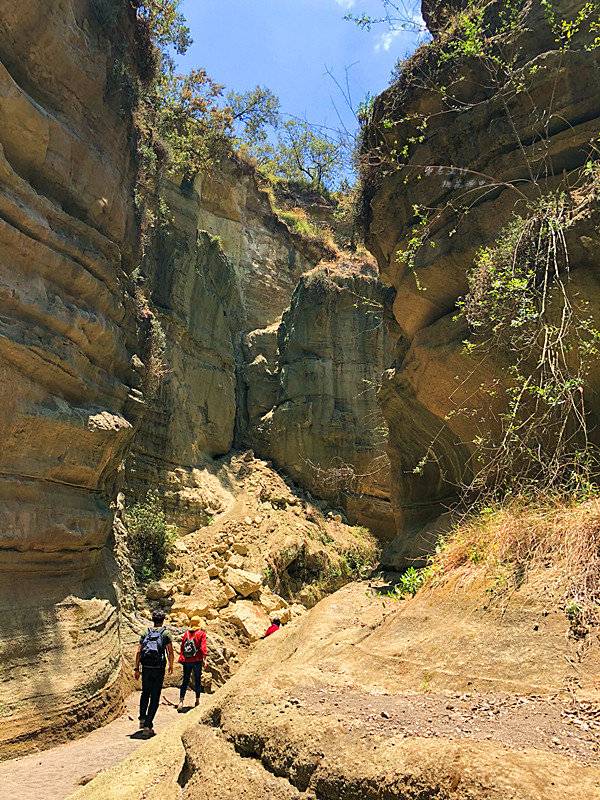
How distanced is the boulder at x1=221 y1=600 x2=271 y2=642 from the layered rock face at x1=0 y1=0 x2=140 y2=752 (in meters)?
3.45

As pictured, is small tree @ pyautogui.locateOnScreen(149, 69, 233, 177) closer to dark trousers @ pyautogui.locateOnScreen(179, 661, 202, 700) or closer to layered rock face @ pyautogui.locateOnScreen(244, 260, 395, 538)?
layered rock face @ pyautogui.locateOnScreen(244, 260, 395, 538)

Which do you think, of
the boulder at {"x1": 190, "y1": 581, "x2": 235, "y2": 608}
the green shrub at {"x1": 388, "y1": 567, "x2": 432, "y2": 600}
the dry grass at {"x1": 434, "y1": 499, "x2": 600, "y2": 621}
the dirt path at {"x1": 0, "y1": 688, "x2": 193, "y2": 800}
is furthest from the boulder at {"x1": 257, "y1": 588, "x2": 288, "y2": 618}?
the dry grass at {"x1": 434, "y1": 499, "x2": 600, "y2": 621}

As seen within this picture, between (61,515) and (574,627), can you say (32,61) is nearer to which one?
(61,515)

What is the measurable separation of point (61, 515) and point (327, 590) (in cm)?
1005

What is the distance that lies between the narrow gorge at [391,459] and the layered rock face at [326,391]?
3.34 m

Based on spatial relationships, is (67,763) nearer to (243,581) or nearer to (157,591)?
(157,591)

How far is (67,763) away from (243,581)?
25.3ft

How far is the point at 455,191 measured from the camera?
25.6 feet

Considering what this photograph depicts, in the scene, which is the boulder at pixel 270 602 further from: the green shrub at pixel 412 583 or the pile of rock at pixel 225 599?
the green shrub at pixel 412 583

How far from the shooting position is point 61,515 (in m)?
8.50

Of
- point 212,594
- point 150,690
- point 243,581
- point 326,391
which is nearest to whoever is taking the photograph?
point 150,690

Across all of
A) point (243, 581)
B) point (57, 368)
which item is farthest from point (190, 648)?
point (243, 581)

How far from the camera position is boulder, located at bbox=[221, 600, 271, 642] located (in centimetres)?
1230

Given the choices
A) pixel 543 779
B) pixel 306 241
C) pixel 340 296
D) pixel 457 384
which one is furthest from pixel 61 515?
pixel 306 241
